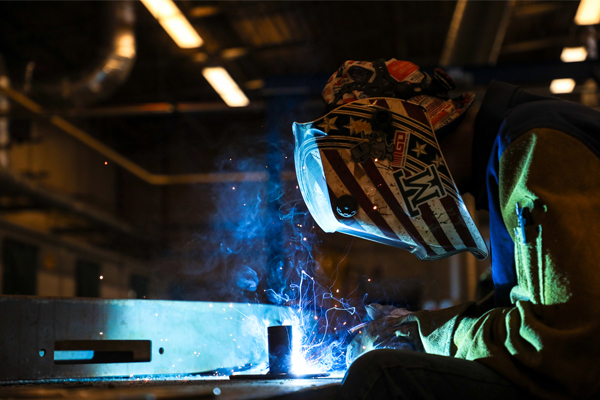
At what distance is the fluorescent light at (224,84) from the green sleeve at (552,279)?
5532 mm

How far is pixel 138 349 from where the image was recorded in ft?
5.16

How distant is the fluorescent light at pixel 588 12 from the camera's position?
17.9 feet

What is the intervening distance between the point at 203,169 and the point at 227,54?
392cm

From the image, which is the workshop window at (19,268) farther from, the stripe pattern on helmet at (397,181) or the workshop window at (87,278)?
the stripe pattern on helmet at (397,181)

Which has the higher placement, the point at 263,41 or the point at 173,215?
the point at 263,41

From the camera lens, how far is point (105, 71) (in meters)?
5.48

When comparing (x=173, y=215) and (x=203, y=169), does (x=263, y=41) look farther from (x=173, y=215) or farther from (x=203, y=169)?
(x=173, y=215)

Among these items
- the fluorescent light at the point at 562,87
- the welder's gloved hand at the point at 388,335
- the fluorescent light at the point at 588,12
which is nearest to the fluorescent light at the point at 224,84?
the fluorescent light at the point at 588,12

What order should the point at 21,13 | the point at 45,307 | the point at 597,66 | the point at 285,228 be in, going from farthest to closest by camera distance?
the point at 21,13, the point at 597,66, the point at 285,228, the point at 45,307

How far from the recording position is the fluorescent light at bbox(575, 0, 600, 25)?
545 centimetres

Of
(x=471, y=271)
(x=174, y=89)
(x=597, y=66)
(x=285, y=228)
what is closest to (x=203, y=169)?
(x=174, y=89)

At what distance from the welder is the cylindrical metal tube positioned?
0.57 feet

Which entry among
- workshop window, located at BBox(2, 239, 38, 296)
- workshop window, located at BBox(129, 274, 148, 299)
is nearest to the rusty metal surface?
workshop window, located at BBox(2, 239, 38, 296)

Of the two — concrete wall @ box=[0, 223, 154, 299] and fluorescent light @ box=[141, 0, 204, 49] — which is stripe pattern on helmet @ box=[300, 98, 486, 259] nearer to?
fluorescent light @ box=[141, 0, 204, 49]
